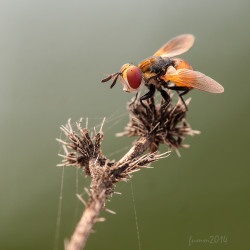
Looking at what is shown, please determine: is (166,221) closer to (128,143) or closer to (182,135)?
(128,143)

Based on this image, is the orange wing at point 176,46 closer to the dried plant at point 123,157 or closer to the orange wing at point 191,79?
the orange wing at point 191,79

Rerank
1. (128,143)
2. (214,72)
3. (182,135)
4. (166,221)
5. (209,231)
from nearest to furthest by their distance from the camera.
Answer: (182,135) < (209,231) < (166,221) < (128,143) < (214,72)

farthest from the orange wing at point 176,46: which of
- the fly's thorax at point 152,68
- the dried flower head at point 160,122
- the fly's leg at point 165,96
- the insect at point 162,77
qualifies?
the dried flower head at point 160,122

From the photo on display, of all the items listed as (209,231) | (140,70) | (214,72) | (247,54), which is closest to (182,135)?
(140,70)

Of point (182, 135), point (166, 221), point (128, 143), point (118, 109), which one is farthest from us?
point (118, 109)

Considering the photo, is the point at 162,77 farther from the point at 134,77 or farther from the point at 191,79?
the point at 134,77

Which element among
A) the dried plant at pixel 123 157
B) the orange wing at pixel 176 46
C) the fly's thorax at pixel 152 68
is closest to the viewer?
the dried plant at pixel 123 157
